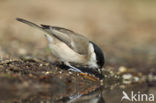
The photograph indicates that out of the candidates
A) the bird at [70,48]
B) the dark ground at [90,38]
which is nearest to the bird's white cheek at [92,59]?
the bird at [70,48]

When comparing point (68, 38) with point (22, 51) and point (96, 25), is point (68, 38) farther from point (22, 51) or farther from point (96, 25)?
point (96, 25)

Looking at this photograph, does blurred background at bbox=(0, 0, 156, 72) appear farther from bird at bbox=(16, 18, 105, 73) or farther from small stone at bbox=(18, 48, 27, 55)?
bird at bbox=(16, 18, 105, 73)

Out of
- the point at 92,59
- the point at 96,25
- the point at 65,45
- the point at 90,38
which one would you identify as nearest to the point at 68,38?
the point at 65,45

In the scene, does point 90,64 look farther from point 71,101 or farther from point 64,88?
point 71,101

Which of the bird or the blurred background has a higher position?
the blurred background

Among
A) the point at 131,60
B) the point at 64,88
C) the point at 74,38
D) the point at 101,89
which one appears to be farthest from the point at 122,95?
the point at 131,60

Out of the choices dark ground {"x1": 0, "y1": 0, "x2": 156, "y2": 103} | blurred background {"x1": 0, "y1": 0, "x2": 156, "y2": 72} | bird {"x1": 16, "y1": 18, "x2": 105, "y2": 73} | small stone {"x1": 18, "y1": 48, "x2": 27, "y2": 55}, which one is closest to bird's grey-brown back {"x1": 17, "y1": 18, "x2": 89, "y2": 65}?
bird {"x1": 16, "y1": 18, "x2": 105, "y2": 73}
